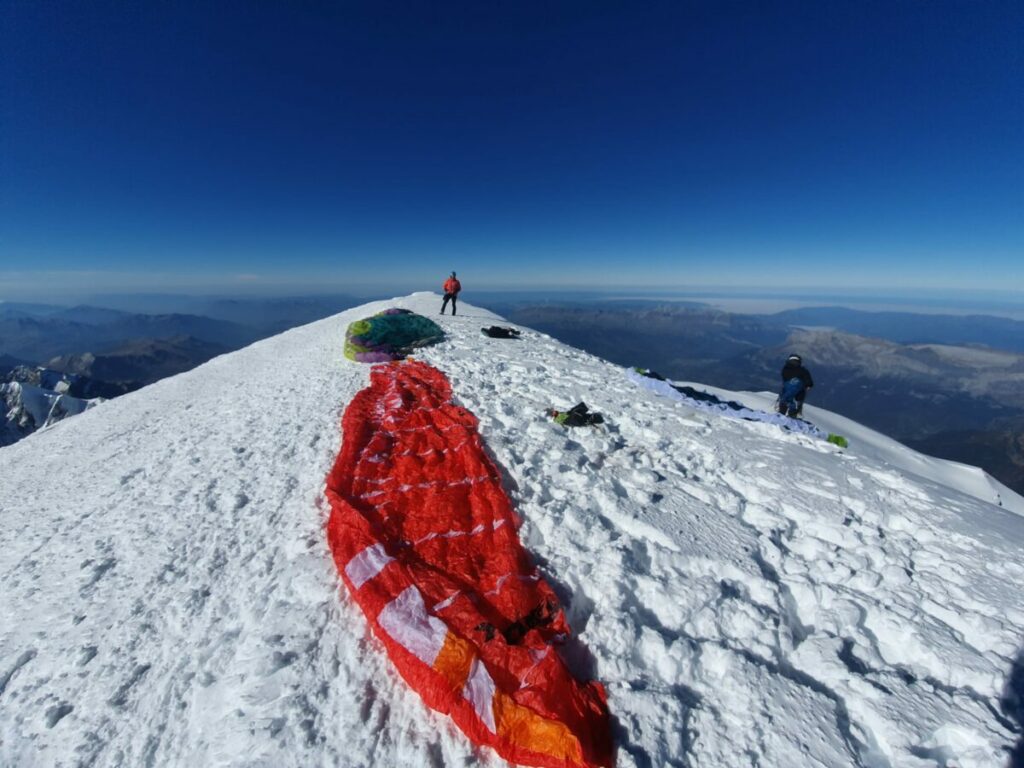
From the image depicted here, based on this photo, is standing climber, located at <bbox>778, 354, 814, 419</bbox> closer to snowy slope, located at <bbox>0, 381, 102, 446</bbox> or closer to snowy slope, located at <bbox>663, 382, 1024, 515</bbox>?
snowy slope, located at <bbox>663, 382, 1024, 515</bbox>

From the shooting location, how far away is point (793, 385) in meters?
13.0

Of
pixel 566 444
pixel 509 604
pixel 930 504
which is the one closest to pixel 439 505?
pixel 509 604

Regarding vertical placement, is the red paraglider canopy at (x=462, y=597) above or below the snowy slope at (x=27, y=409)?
above

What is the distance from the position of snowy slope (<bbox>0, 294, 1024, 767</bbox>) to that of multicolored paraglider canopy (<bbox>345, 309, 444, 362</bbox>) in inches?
247

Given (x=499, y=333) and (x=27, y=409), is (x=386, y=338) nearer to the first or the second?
(x=499, y=333)

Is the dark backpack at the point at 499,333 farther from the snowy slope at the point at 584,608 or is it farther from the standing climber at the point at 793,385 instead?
the snowy slope at the point at 584,608

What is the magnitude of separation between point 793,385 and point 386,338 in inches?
547

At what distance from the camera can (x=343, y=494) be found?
19.3ft

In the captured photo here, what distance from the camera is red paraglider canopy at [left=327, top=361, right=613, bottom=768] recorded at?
3021mm

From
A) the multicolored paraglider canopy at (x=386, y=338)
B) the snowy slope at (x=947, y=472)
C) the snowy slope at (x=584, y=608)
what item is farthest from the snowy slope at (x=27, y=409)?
the snowy slope at (x=947, y=472)

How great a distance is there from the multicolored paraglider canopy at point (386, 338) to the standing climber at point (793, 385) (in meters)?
12.5

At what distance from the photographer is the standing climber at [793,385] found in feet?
42.3

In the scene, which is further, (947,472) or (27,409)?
(27,409)

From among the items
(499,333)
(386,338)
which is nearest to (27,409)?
(386,338)
